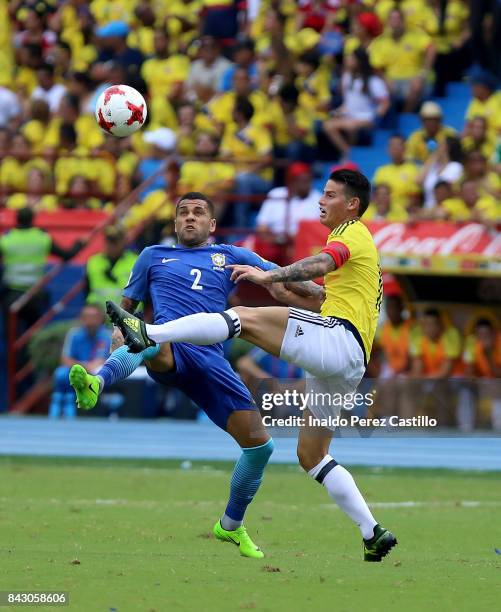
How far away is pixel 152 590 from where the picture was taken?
729 cm

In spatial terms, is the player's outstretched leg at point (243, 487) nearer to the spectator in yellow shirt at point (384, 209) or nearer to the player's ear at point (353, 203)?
the player's ear at point (353, 203)

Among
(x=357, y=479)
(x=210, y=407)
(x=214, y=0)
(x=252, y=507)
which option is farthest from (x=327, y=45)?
(x=210, y=407)

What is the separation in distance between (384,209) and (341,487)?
1008 cm

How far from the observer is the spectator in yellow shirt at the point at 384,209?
1823 centimetres

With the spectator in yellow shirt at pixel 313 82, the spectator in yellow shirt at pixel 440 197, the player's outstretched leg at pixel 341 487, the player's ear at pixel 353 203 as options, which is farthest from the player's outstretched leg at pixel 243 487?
the spectator in yellow shirt at pixel 313 82

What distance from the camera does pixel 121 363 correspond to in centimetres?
870

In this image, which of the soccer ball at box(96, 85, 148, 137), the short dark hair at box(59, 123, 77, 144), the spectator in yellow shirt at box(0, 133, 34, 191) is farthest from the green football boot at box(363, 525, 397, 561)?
the short dark hair at box(59, 123, 77, 144)

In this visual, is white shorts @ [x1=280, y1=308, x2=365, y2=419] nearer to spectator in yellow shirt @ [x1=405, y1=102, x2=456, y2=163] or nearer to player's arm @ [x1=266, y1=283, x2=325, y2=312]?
player's arm @ [x1=266, y1=283, x2=325, y2=312]

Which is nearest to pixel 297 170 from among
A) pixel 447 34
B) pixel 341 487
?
pixel 447 34

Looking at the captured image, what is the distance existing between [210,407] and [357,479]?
546cm

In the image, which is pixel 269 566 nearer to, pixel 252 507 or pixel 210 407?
pixel 210 407

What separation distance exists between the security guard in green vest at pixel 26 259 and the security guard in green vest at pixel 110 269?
1.09 meters

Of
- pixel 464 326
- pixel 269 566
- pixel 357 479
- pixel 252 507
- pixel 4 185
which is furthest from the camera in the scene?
pixel 4 185

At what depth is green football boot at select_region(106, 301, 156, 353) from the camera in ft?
27.0
